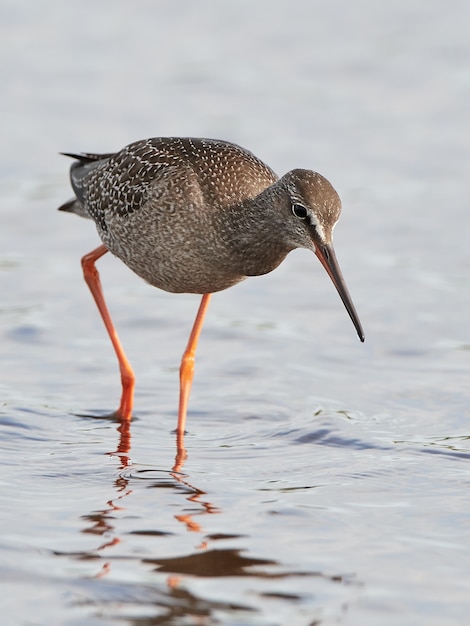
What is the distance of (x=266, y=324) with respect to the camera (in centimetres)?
1311

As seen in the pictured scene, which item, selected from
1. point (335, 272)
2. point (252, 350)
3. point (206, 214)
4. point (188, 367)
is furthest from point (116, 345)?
point (335, 272)

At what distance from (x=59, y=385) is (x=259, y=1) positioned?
1407 cm

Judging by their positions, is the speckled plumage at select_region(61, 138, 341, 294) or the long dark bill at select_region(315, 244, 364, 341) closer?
the long dark bill at select_region(315, 244, 364, 341)

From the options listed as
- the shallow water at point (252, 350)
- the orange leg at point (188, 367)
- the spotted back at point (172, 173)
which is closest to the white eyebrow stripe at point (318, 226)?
the spotted back at point (172, 173)

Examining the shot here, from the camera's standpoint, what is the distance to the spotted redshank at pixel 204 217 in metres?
9.48

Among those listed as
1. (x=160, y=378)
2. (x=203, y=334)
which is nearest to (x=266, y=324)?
(x=203, y=334)

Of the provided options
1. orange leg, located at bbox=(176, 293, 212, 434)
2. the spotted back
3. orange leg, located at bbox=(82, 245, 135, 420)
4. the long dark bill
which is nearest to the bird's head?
the long dark bill

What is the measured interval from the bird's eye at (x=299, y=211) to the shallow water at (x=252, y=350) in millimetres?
1853

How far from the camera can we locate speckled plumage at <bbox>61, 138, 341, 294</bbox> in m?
9.57

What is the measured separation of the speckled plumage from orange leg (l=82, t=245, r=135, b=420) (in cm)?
100

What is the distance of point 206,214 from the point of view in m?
10.1

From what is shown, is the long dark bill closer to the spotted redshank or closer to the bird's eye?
the spotted redshank

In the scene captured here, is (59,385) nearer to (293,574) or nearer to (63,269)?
(63,269)

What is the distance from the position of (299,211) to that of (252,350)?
3.16 m
